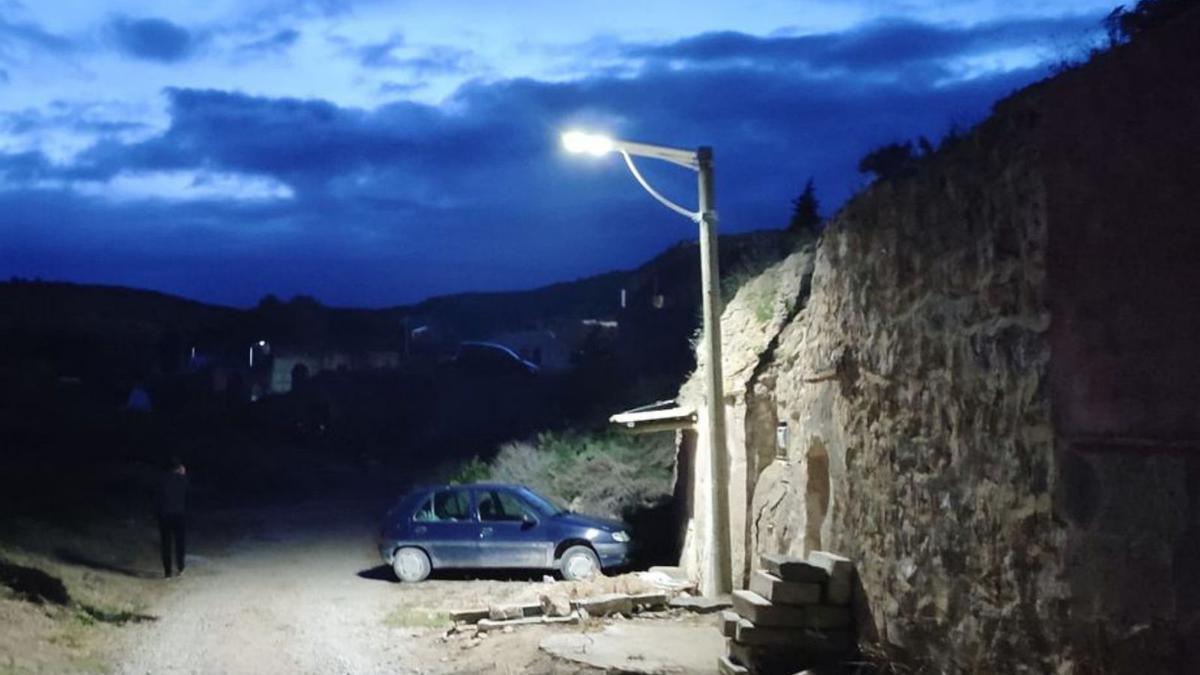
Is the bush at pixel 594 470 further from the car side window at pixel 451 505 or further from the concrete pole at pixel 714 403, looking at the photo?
the concrete pole at pixel 714 403

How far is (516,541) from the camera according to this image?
57.8ft

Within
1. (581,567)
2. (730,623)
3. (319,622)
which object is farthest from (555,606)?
(581,567)

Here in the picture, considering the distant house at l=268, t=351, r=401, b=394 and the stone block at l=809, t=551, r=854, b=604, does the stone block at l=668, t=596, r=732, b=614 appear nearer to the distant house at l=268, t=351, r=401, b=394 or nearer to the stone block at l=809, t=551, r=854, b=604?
the stone block at l=809, t=551, r=854, b=604

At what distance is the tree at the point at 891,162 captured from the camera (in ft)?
28.9

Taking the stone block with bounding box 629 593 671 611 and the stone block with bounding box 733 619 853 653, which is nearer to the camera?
the stone block with bounding box 733 619 853 653

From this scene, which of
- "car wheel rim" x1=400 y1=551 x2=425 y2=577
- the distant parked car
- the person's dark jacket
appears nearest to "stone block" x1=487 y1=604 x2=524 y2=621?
"car wheel rim" x1=400 y1=551 x2=425 y2=577

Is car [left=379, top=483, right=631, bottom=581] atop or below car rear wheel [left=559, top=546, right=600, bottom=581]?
atop

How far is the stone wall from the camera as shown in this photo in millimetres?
5637

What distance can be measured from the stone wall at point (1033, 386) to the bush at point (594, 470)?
1112cm

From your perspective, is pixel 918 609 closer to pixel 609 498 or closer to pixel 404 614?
pixel 404 614

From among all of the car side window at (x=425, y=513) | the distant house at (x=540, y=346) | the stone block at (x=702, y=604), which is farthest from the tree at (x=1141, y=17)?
the distant house at (x=540, y=346)

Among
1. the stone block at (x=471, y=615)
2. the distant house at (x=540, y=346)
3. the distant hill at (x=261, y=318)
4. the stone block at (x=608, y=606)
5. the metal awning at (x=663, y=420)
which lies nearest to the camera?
the stone block at (x=608, y=606)

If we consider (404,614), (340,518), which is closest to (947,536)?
(404,614)

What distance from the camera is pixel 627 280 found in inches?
2315
